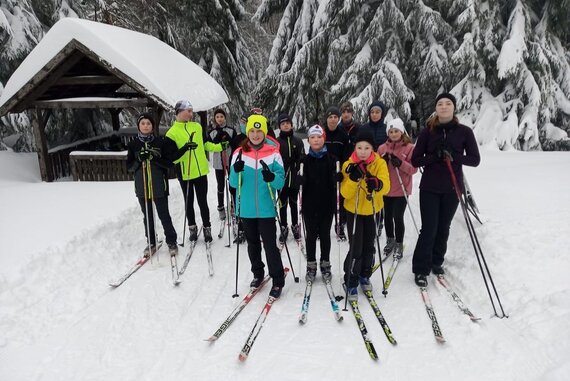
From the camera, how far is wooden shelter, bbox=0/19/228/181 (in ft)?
28.4

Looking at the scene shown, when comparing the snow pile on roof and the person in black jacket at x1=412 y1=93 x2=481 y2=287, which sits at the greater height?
the snow pile on roof

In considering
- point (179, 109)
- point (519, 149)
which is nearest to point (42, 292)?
point (179, 109)

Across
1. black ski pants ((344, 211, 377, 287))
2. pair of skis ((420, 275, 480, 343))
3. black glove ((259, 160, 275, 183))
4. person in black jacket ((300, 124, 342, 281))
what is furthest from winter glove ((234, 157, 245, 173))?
pair of skis ((420, 275, 480, 343))

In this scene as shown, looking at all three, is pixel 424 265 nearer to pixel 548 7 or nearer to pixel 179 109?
pixel 179 109

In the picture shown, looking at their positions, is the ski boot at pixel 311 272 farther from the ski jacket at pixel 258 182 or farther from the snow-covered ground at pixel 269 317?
the ski jacket at pixel 258 182

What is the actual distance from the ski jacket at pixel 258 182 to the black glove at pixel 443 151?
1751mm

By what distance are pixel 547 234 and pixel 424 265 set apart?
1.63m

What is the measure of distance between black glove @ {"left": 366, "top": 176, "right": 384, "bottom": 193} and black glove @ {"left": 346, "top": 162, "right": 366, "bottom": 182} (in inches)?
4.1

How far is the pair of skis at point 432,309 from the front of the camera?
3700 millimetres

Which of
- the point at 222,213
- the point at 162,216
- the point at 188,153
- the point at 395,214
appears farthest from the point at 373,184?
the point at 222,213

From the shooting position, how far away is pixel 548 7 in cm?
1084

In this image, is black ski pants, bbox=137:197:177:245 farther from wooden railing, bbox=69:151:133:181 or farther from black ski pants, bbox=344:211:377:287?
wooden railing, bbox=69:151:133:181

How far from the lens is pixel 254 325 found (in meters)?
4.02

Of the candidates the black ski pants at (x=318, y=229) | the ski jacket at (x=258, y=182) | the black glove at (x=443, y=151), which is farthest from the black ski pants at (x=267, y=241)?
the black glove at (x=443, y=151)
